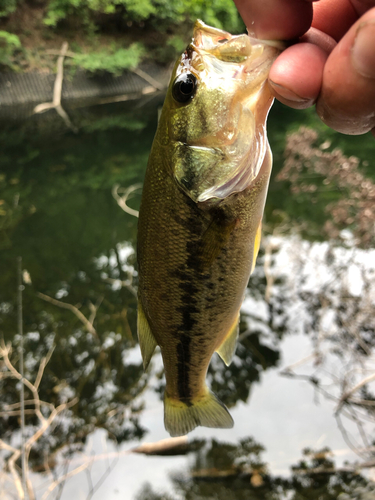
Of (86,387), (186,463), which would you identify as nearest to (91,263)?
(86,387)

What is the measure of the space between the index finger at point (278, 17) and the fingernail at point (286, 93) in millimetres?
164

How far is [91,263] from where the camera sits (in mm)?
6090

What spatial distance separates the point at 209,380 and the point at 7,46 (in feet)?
54.7

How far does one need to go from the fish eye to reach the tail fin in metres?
1.12

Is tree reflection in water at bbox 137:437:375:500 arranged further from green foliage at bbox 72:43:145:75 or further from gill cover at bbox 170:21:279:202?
green foliage at bbox 72:43:145:75

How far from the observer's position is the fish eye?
→ 1.03m

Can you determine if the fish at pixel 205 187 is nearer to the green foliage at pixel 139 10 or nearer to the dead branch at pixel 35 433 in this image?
the dead branch at pixel 35 433

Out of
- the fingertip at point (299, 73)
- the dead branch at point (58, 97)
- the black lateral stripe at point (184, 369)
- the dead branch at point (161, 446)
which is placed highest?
the fingertip at point (299, 73)

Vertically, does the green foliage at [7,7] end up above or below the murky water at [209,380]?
above

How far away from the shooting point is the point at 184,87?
3.41 feet

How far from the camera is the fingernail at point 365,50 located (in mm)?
708

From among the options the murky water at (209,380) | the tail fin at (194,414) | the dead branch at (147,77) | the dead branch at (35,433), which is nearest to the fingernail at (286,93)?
the tail fin at (194,414)

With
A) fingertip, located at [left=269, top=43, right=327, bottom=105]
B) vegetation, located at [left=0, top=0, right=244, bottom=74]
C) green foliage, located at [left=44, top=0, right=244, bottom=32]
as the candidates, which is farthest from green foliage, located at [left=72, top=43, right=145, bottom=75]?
fingertip, located at [left=269, top=43, right=327, bottom=105]

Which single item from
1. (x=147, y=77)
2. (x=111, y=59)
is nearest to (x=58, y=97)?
(x=111, y=59)
